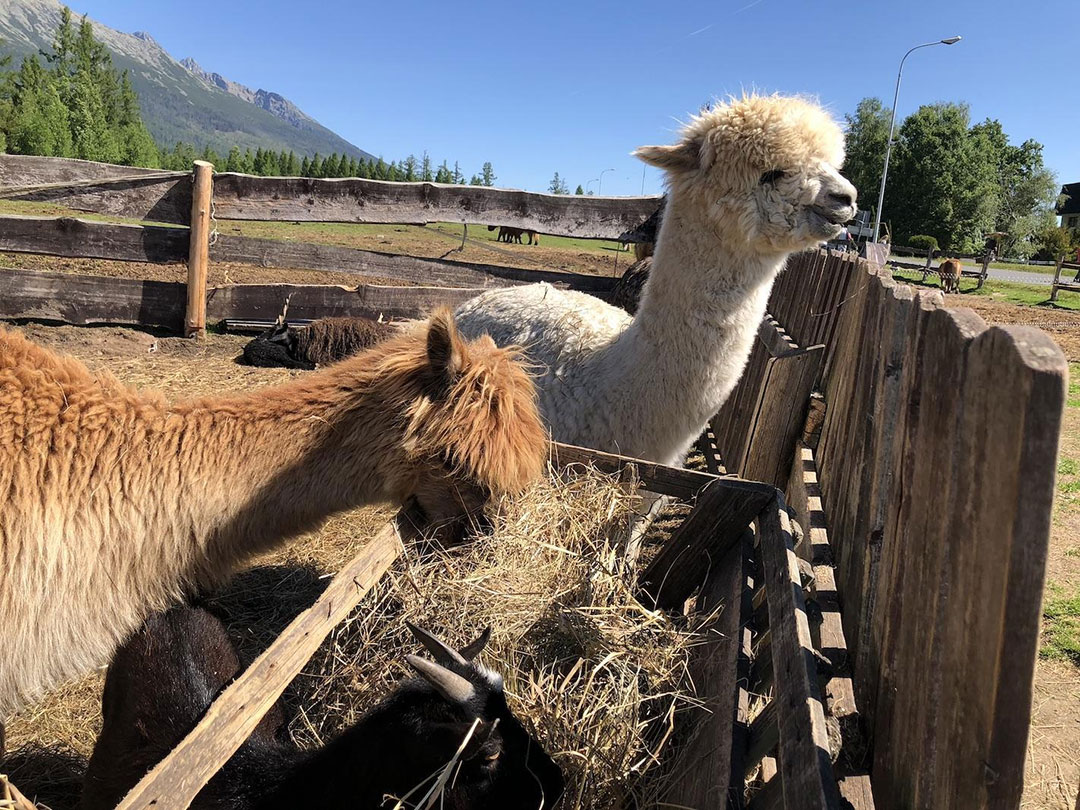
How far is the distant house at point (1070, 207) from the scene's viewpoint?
83938mm

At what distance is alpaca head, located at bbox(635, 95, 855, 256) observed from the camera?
11.9 ft

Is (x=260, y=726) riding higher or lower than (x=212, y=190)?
lower

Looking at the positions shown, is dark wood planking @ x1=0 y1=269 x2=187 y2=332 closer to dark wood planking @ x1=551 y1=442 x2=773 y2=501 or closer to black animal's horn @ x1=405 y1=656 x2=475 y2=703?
dark wood planking @ x1=551 y1=442 x2=773 y2=501

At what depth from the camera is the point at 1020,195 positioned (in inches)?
2653

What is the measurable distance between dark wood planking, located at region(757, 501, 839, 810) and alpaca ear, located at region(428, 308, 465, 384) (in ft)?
4.25

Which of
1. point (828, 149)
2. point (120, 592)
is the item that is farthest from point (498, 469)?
point (828, 149)

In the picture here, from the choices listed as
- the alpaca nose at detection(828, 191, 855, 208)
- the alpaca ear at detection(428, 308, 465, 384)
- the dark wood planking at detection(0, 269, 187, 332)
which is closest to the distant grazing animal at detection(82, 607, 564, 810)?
the alpaca ear at detection(428, 308, 465, 384)

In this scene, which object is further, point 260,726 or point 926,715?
point 260,726

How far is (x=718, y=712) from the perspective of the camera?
2.24 meters

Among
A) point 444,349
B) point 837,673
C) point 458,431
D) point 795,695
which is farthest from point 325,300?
point 795,695

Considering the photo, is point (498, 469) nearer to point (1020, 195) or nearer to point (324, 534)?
point (324, 534)

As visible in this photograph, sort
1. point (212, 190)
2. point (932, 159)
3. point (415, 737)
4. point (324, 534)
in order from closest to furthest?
point (415, 737)
point (324, 534)
point (212, 190)
point (932, 159)

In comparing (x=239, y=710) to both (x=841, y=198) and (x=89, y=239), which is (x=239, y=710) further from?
(x=89, y=239)

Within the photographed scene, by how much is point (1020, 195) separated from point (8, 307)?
8134 cm
